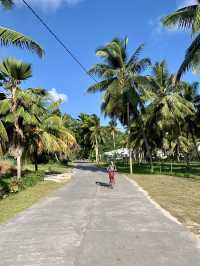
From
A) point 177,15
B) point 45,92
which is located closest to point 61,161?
point 45,92

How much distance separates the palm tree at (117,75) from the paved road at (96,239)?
2275cm

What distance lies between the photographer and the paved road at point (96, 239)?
6.36 m

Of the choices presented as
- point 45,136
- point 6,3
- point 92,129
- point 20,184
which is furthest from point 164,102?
point 92,129

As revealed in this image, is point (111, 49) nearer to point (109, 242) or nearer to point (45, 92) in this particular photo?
point (45, 92)

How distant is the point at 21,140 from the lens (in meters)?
24.6

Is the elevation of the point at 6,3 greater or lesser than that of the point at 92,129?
lesser

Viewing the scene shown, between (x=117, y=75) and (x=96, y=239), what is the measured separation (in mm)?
28390

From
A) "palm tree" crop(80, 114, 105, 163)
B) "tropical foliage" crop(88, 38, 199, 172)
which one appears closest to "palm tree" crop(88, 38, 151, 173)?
"tropical foliage" crop(88, 38, 199, 172)

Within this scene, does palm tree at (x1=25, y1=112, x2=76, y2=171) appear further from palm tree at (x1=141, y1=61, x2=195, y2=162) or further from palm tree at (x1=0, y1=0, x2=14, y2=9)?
palm tree at (x1=0, y1=0, x2=14, y2=9)

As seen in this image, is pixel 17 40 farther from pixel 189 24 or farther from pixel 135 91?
pixel 135 91

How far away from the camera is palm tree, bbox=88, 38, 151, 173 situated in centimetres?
3450

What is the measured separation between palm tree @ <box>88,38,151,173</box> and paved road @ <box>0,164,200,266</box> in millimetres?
22750

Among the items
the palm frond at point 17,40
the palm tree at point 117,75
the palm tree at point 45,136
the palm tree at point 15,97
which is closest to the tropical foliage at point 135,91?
the palm tree at point 117,75

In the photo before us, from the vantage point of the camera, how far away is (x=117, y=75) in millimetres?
35219
